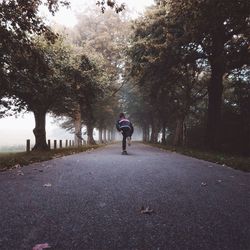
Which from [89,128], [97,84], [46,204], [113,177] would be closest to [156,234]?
[46,204]

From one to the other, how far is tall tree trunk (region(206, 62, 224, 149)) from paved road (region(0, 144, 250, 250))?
481 inches

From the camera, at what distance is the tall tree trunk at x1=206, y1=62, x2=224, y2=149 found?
18.8 m

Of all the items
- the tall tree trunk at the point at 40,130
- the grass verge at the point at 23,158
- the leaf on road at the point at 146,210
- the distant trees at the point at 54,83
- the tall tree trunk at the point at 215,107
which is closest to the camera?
the leaf on road at the point at 146,210

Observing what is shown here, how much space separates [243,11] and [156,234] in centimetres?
915

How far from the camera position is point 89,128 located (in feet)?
132

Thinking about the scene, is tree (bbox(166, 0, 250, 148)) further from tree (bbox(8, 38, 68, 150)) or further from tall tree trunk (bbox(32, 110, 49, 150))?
tall tree trunk (bbox(32, 110, 49, 150))

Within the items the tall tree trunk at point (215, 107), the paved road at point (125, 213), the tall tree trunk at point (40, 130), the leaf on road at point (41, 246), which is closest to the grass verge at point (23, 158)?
the paved road at point (125, 213)

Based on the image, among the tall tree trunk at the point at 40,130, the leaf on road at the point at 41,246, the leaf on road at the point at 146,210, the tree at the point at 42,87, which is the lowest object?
the leaf on road at the point at 41,246

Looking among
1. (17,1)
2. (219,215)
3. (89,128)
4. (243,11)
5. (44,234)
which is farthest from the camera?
(89,128)

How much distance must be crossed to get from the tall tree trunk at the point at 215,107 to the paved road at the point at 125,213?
12.2 metres

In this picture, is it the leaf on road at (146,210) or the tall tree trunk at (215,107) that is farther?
the tall tree trunk at (215,107)

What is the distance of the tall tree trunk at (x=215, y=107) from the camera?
18844mm

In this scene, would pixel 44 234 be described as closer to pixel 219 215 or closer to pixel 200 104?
pixel 219 215

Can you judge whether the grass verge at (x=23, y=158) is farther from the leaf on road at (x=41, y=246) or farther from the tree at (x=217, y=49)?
the tree at (x=217, y=49)
